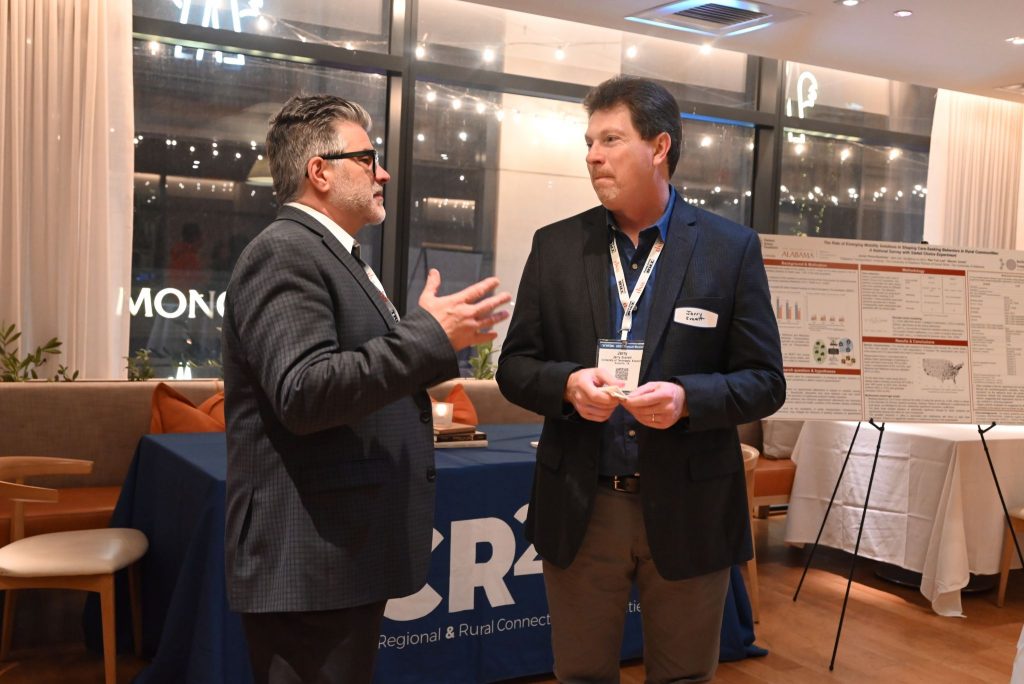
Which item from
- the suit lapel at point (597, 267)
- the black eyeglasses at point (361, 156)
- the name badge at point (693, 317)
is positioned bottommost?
the name badge at point (693, 317)

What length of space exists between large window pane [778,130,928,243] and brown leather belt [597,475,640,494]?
5.95 metres

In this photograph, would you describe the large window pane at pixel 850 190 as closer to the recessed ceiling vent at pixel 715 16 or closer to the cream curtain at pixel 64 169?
the recessed ceiling vent at pixel 715 16

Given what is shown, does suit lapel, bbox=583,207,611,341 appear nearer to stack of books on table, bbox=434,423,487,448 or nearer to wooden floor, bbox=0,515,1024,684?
stack of books on table, bbox=434,423,487,448

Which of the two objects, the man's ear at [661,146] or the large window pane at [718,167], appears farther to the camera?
the large window pane at [718,167]

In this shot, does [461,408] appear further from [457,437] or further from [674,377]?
[674,377]

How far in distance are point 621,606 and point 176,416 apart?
113 inches

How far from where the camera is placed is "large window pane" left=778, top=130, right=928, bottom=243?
7617 mm

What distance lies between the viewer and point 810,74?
7516 millimetres

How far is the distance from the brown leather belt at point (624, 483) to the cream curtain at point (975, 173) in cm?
654

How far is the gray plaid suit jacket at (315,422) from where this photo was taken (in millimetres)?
1588

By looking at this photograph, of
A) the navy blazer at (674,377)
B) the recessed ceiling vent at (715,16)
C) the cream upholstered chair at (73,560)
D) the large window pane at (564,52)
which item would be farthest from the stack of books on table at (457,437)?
the large window pane at (564,52)

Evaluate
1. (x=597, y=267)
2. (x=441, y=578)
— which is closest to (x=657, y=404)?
(x=597, y=267)

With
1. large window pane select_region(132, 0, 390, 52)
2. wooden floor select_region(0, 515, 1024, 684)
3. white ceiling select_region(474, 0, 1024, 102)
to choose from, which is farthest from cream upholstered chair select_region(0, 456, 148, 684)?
white ceiling select_region(474, 0, 1024, 102)

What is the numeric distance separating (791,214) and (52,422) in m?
5.43
